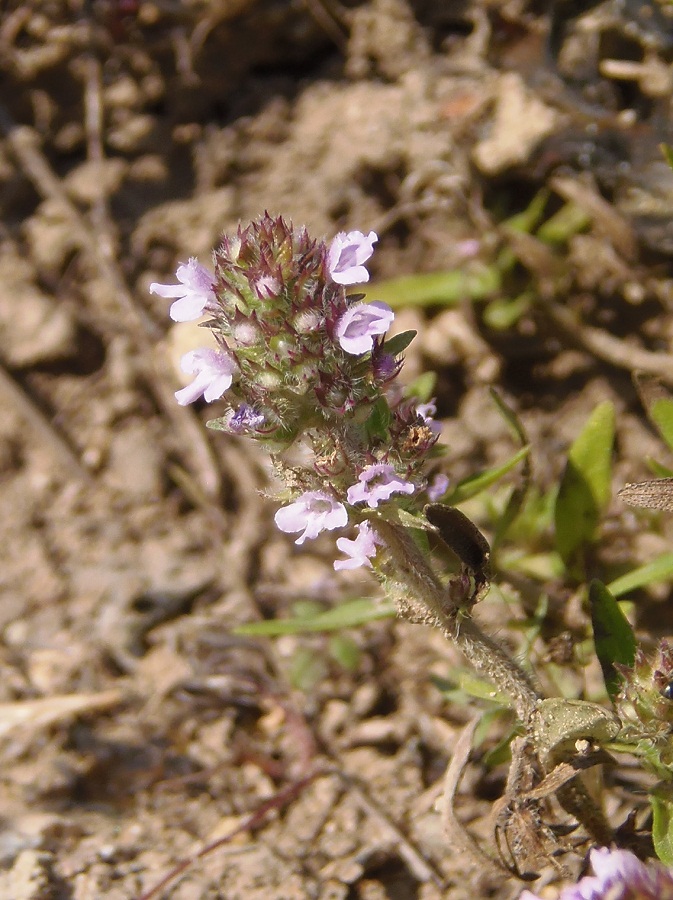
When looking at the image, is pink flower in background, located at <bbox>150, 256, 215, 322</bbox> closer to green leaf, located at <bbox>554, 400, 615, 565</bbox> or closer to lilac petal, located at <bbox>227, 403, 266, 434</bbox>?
lilac petal, located at <bbox>227, 403, 266, 434</bbox>

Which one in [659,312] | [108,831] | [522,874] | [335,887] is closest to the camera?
[522,874]

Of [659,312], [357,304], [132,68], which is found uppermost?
[357,304]

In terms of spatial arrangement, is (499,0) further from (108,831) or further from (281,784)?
(108,831)

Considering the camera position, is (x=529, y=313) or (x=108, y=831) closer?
(x=108, y=831)

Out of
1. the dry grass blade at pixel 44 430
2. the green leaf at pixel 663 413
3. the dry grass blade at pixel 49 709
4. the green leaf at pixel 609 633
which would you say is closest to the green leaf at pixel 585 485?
the green leaf at pixel 663 413

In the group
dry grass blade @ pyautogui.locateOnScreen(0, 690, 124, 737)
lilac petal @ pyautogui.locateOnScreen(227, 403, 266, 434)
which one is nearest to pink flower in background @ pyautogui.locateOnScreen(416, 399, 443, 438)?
lilac petal @ pyautogui.locateOnScreen(227, 403, 266, 434)

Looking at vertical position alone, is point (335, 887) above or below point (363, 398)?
below

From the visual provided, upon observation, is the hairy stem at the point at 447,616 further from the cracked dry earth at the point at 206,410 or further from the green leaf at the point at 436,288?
the green leaf at the point at 436,288

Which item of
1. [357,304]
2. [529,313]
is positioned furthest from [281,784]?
[529,313]
